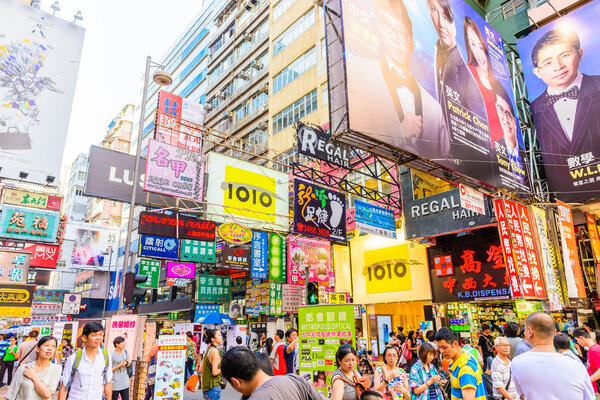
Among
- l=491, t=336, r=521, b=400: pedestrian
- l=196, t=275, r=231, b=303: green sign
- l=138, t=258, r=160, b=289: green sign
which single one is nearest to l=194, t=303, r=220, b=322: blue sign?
l=196, t=275, r=231, b=303: green sign

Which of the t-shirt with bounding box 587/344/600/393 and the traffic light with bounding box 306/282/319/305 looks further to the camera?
the traffic light with bounding box 306/282/319/305

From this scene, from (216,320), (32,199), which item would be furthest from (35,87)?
(32,199)

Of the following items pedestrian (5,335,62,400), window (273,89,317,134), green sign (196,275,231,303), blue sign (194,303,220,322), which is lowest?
pedestrian (5,335,62,400)

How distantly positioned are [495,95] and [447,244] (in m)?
6.34

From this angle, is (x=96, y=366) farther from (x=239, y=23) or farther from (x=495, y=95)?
(x=239, y=23)

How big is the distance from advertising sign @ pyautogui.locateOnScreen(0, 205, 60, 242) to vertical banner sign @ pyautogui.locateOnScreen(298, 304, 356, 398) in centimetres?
2669

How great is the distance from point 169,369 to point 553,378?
684 centimetres

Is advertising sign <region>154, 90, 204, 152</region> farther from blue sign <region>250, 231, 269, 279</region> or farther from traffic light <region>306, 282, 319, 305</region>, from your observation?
traffic light <region>306, 282, 319, 305</region>

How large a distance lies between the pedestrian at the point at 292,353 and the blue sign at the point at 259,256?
6803 mm

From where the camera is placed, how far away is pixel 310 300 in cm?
1226

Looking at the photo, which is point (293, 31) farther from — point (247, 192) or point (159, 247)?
point (159, 247)

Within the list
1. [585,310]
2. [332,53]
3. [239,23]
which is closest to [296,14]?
[239,23]

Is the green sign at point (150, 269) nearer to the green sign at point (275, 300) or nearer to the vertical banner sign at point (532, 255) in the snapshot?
the green sign at point (275, 300)

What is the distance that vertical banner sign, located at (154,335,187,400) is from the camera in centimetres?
783
